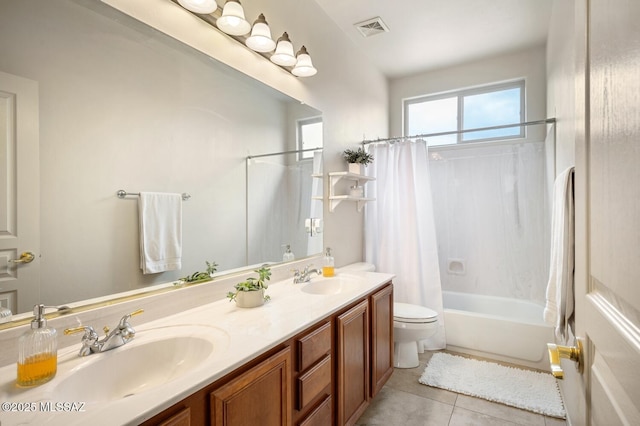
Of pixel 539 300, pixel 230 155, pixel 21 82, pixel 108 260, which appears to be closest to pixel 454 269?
pixel 539 300

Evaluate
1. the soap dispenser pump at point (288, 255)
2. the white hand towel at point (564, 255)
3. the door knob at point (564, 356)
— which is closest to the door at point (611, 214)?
the door knob at point (564, 356)

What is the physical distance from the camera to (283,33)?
197 cm

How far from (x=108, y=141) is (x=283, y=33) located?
1.33m

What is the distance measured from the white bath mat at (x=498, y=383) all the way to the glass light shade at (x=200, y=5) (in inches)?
107

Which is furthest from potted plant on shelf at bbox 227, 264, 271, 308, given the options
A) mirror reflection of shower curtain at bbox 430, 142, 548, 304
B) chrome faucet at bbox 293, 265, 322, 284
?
mirror reflection of shower curtain at bbox 430, 142, 548, 304

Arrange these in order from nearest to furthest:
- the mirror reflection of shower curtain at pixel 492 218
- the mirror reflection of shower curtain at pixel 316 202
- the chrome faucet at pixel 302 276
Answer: the chrome faucet at pixel 302 276
the mirror reflection of shower curtain at pixel 316 202
the mirror reflection of shower curtain at pixel 492 218

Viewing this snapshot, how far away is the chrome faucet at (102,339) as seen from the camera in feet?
3.18

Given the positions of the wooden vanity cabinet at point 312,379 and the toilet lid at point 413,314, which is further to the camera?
the toilet lid at point 413,314

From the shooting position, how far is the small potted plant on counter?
1405 mm

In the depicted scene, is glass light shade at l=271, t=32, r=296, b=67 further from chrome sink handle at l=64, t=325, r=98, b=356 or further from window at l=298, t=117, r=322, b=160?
chrome sink handle at l=64, t=325, r=98, b=356

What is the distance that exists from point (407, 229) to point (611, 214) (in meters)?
2.48

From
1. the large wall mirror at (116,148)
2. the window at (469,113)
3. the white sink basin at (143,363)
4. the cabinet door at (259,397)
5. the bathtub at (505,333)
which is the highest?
the window at (469,113)

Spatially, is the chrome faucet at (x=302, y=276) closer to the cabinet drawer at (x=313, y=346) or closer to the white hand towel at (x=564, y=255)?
the cabinet drawer at (x=313, y=346)

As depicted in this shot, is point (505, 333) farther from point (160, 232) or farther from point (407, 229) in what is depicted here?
point (160, 232)
